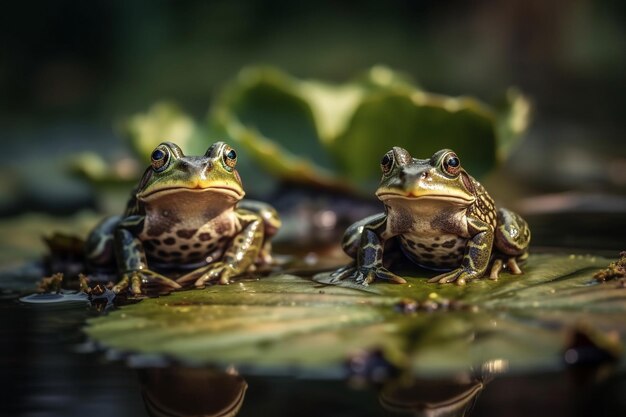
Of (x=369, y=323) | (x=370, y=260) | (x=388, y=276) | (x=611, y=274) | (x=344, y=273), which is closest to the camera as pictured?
(x=369, y=323)

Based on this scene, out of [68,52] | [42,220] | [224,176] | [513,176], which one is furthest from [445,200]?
[68,52]

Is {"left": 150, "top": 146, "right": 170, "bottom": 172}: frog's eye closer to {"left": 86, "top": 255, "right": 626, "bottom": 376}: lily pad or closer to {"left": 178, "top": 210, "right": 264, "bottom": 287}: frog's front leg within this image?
{"left": 178, "top": 210, "right": 264, "bottom": 287}: frog's front leg

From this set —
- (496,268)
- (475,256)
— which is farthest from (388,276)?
(496,268)

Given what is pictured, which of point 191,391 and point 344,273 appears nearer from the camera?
point 191,391

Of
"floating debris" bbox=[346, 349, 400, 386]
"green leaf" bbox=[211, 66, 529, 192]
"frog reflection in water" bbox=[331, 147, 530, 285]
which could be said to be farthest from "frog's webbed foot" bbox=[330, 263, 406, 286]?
"green leaf" bbox=[211, 66, 529, 192]

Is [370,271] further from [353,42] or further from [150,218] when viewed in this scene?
[353,42]

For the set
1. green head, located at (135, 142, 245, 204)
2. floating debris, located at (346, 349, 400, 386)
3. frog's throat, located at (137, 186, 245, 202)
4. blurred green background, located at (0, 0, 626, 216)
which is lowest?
floating debris, located at (346, 349, 400, 386)

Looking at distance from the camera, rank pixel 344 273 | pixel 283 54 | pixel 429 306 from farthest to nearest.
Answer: pixel 283 54 < pixel 344 273 < pixel 429 306

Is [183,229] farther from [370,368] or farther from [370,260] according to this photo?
[370,368]
